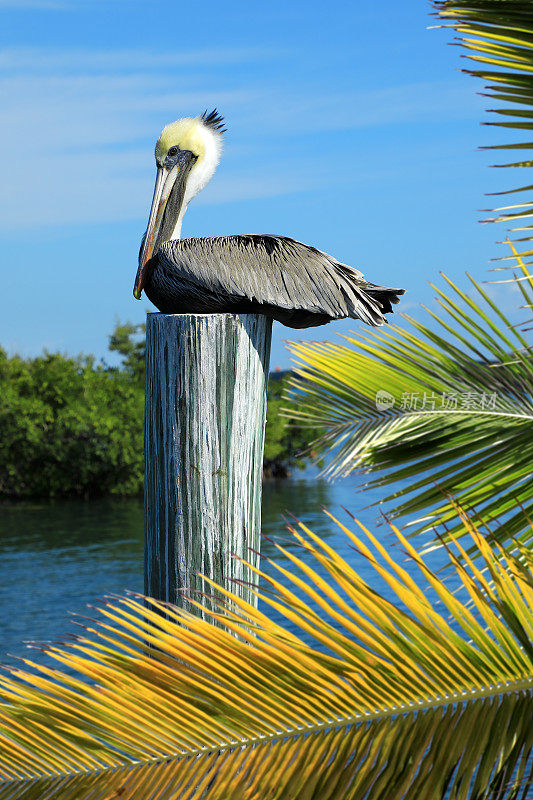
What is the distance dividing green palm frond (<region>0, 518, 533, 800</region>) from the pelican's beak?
211 centimetres

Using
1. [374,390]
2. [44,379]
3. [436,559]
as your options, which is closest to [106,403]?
[44,379]

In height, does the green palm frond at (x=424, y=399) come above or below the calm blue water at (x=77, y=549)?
above

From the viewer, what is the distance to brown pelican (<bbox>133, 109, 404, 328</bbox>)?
2764mm

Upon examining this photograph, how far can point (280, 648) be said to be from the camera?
4.99 feet

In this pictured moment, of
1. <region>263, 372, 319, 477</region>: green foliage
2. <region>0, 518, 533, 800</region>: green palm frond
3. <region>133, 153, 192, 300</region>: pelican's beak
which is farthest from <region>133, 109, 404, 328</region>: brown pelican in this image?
<region>263, 372, 319, 477</region>: green foliage

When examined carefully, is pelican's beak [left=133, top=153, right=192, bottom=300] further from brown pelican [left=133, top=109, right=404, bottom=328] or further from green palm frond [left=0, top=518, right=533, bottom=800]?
green palm frond [left=0, top=518, right=533, bottom=800]

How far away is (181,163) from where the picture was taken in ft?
12.8

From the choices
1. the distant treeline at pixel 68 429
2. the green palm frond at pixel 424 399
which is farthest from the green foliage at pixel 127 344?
the green palm frond at pixel 424 399

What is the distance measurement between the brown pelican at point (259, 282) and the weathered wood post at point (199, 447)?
0.32 meters

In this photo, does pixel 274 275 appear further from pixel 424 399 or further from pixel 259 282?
pixel 424 399

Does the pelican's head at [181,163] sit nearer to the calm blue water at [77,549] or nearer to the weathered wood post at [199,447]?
the weathered wood post at [199,447]

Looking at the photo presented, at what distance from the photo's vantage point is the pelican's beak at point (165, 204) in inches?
138

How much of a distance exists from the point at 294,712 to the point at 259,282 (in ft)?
5.36

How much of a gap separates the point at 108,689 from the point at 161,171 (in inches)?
114
